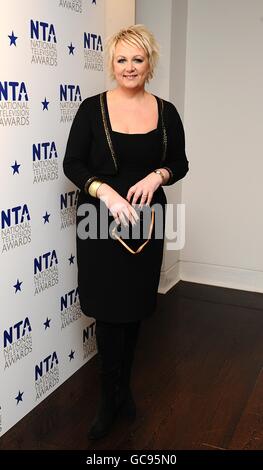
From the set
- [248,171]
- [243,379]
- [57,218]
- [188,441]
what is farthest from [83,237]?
[248,171]

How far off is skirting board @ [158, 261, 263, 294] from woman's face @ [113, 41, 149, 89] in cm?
188

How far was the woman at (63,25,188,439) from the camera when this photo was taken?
1.92m

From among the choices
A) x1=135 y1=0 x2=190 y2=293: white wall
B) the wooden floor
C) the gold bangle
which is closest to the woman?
the gold bangle

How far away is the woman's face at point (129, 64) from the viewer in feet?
6.20

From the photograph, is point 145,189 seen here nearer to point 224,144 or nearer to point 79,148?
point 79,148

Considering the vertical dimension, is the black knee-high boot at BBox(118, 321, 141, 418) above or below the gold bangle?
below

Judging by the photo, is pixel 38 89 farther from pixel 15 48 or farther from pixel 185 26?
pixel 185 26

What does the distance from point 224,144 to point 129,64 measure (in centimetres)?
181

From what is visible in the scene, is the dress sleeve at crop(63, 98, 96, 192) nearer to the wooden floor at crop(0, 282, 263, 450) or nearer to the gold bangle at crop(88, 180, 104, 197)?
the gold bangle at crop(88, 180, 104, 197)

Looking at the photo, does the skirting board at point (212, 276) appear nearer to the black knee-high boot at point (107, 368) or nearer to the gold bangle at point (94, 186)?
the black knee-high boot at point (107, 368)

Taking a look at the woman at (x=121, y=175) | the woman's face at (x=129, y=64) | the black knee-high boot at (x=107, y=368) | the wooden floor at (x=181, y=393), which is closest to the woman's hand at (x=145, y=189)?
the woman at (x=121, y=175)

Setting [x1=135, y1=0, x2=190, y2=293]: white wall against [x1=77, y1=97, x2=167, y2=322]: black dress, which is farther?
[x1=135, y1=0, x2=190, y2=293]: white wall

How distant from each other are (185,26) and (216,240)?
4.70ft

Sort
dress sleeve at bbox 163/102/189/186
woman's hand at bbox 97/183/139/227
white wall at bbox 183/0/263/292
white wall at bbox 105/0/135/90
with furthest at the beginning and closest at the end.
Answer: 1. white wall at bbox 183/0/263/292
2. white wall at bbox 105/0/135/90
3. dress sleeve at bbox 163/102/189/186
4. woman's hand at bbox 97/183/139/227
